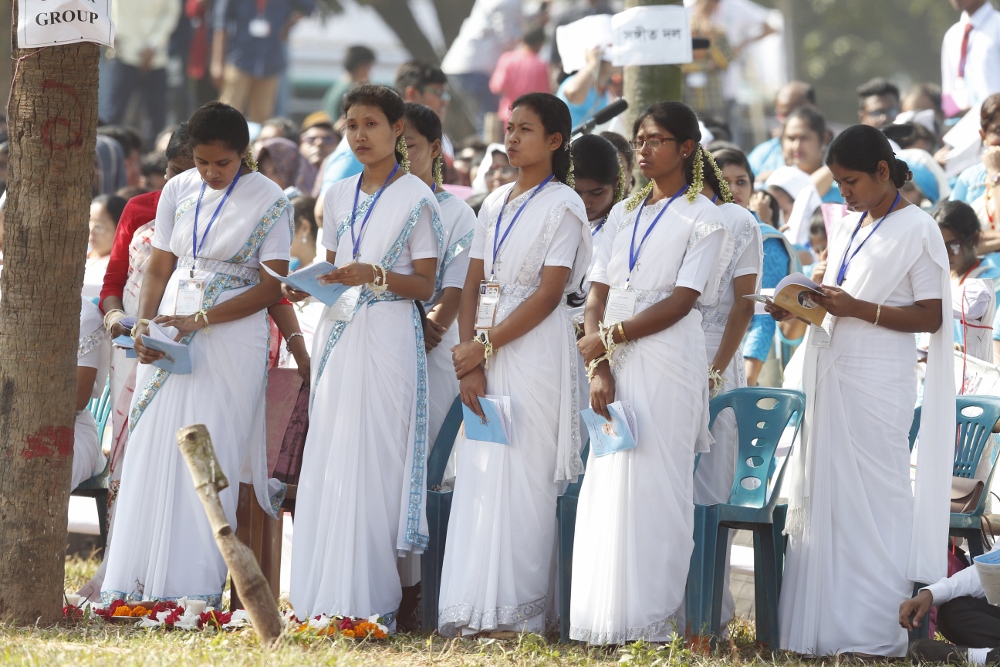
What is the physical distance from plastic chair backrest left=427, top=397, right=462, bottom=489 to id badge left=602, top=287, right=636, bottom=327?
83cm

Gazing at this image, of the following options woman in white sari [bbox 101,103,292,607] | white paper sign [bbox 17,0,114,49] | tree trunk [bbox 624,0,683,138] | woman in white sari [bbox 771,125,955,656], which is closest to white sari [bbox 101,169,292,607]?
woman in white sari [bbox 101,103,292,607]

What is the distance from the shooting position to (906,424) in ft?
16.6

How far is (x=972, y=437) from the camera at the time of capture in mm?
5406

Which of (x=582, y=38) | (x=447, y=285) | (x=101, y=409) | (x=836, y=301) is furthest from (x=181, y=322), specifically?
(x=582, y=38)

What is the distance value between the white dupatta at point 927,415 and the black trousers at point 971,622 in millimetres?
138

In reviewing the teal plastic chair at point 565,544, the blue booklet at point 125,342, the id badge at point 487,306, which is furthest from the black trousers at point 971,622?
the blue booklet at point 125,342

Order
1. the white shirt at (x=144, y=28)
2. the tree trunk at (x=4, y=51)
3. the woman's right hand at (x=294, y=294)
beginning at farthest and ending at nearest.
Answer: the tree trunk at (x=4, y=51) → the white shirt at (x=144, y=28) → the woman's right hand at (x=294, y=294)

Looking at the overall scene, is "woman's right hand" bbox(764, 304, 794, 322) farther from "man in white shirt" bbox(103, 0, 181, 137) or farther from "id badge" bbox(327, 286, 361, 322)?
"man in white shirt" bbox(103, 0, 181, 137)

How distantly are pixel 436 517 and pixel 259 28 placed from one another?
10828 mm

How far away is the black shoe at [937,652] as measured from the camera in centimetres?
477

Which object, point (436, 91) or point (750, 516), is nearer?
point (750, 516)

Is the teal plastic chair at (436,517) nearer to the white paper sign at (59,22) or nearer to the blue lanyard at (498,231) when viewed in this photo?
the blue lanyard at (498,231)

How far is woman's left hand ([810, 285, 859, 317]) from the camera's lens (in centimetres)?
491

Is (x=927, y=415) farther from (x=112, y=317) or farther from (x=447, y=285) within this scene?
(x=112, y=317)
